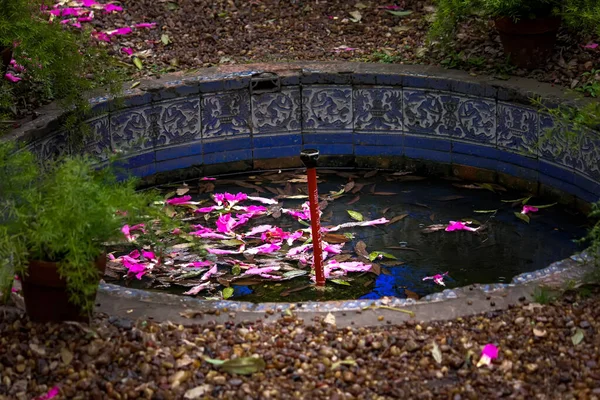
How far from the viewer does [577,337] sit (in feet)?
12.7

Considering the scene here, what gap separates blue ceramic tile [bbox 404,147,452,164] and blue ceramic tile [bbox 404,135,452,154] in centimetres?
2

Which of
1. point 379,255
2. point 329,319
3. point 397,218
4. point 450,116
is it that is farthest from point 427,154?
point 329,319

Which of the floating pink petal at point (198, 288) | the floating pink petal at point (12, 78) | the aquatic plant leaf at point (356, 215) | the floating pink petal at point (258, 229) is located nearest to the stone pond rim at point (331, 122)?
the floating pink petal at point (12, 78)

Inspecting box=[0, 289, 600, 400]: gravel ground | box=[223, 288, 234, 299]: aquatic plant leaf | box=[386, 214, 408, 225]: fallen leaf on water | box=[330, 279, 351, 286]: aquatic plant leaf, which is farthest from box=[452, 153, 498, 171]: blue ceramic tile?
box=[0, 289, 600, 400]: gravel ground

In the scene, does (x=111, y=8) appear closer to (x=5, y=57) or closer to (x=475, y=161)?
(x=5, y=57)

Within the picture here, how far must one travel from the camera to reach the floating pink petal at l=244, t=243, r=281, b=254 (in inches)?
210

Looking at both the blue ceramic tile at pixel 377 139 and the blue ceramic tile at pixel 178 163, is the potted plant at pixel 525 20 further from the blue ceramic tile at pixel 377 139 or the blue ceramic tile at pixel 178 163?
the blue ceramic tile at pixel 178 163

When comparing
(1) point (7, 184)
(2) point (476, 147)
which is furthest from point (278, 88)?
(1) point (7, 184)

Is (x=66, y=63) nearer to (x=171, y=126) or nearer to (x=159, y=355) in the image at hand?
(x=171, y=126)

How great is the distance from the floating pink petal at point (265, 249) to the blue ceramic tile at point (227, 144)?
3.84ft

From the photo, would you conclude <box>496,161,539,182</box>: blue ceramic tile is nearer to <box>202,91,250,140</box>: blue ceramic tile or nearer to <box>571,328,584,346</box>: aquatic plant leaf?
<box>202,91,250,140</box>: blue ceramic tile

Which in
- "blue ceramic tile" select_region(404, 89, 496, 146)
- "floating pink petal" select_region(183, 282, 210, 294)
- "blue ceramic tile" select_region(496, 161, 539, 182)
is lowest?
"floating pink petal" select_region(183, 282, 210, 294)

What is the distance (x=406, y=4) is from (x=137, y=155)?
6.94ft

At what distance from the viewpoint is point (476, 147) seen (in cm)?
623
